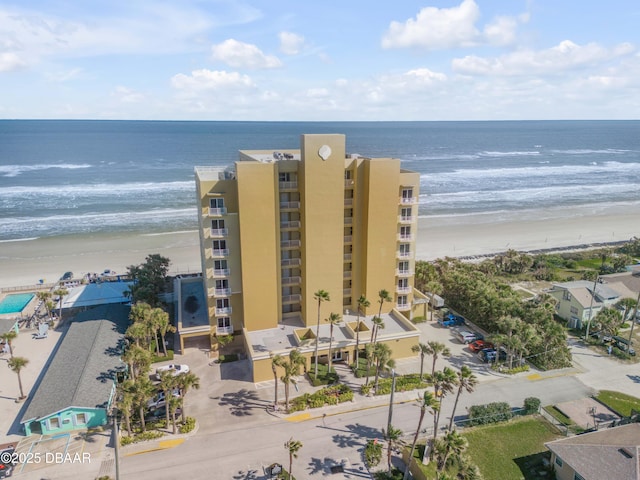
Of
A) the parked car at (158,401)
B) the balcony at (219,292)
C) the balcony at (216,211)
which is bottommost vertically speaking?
the parked car at (158,401)

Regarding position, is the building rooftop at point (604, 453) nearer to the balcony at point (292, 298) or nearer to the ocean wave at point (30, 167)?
the balcony at point (292, 298)

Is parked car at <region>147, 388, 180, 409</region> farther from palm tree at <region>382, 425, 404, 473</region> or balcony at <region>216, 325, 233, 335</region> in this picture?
palm tree at <region>382, 425, 404, 473</region>

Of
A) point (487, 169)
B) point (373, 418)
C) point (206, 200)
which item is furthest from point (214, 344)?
point (487, 169)

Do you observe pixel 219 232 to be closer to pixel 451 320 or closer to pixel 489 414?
pixel 451 320

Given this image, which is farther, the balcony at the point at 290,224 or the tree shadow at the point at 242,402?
the balcony at the point at 290,224

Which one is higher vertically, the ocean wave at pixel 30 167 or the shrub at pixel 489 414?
the ocean wave at pixel 30 167

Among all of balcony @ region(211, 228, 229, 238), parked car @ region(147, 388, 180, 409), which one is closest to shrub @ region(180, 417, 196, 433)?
parked car @ region(147, 388, 180, 409)

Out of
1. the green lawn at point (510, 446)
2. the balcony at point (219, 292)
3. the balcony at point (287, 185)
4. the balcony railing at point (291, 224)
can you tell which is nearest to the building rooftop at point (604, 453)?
the green lawn at point (510, 446)
